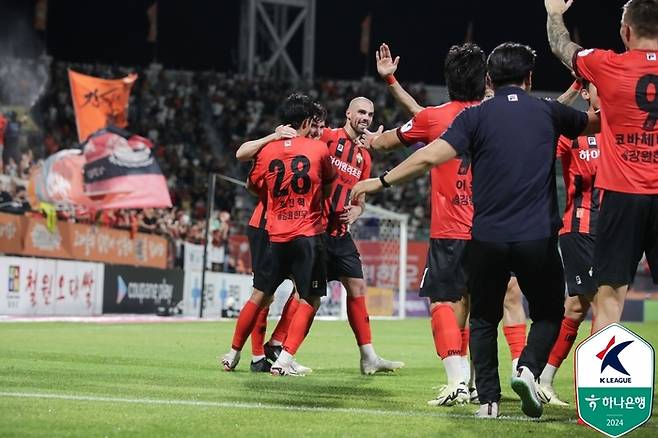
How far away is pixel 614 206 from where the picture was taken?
5.91m

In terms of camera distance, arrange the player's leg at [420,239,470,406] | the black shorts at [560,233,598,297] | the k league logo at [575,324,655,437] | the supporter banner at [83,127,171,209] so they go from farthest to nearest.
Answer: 1. the supporter banner at [83,127,171,209]
2. the black shorts at [560,233,598,297]
3. the player's leg at [420,239,470,406]
4. the k league logo at [575,324,655,437]

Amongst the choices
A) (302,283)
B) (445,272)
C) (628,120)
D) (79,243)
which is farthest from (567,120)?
(79,243)

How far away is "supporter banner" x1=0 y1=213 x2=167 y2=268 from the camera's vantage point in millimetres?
20141

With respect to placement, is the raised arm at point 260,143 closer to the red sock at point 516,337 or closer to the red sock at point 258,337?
the red sock at point 258,337

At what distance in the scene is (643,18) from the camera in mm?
6031

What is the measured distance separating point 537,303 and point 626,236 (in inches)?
25.4

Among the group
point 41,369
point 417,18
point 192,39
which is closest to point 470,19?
point 417,18

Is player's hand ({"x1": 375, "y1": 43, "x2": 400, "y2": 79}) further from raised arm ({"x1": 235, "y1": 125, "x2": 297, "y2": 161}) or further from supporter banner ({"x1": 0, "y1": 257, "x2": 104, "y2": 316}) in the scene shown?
supporter banner ({"x1": 0, "y1": 257, "x2": 104, "y2": 316})

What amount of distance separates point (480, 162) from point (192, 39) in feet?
147

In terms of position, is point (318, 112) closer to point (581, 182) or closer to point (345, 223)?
point (345, 223)

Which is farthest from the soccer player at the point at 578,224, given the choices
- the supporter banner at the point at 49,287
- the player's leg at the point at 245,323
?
the supporter banner at the point at 49,287

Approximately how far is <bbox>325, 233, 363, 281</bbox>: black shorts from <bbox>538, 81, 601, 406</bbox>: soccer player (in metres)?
2.36

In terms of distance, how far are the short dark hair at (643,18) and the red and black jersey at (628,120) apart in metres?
0.11

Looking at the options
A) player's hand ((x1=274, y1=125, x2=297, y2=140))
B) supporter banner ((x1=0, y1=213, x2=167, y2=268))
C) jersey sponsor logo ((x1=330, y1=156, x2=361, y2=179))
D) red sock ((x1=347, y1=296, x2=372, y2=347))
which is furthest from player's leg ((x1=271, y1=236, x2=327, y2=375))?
supporter banner ((x1=0, y1=213, x2=167, y2=268))
